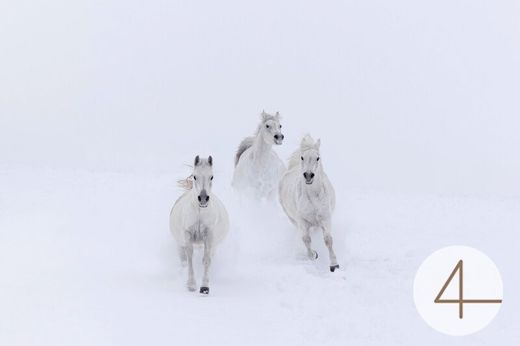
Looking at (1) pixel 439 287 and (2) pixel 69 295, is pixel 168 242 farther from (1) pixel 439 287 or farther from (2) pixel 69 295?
(1) pixel 439 287

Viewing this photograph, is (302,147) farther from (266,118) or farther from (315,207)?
(266,118)

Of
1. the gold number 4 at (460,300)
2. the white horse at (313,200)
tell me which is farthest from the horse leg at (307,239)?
the gold number 4 at (460,300)

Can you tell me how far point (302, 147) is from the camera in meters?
11.7

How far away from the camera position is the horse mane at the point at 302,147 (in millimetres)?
11416

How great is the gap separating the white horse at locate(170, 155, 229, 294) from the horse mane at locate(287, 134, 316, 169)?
2121mm

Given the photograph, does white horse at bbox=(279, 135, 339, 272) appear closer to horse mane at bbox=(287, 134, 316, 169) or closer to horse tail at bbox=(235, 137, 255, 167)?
horse mane at bbox=(287, 134, 316, 169)

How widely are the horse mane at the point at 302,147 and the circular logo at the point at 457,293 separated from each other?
9.13 feet

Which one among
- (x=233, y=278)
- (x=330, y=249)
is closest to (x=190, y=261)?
(x=233, y=278)

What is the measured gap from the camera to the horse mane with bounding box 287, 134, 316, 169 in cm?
1142

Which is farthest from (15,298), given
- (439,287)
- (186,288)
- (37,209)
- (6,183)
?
(6,183)

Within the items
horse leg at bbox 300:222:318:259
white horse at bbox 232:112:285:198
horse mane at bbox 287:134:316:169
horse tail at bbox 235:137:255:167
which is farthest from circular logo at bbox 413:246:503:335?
horse tail at bbox 235:137:255:167

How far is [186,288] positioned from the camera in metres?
9.25

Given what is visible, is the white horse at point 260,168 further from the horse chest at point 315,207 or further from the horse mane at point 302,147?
the horse chest at point 315,207

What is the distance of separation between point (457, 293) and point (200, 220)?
378cm
